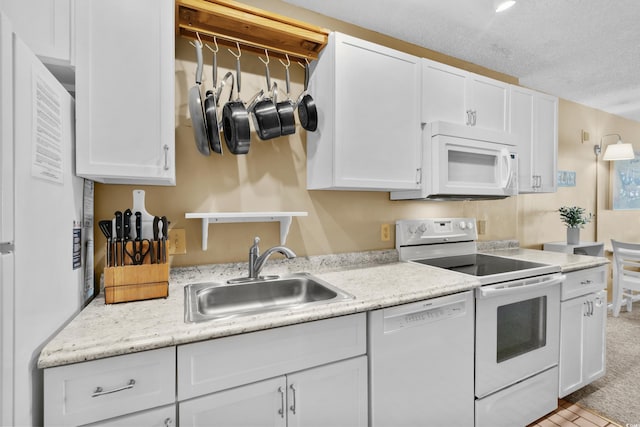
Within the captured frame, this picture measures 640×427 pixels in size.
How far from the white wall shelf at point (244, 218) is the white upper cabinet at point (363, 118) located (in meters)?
0.27

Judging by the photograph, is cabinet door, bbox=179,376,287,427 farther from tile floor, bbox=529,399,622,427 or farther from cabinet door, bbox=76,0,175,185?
tile floor, bbox=529,399,622,427

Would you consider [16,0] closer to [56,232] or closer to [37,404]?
[56,232]

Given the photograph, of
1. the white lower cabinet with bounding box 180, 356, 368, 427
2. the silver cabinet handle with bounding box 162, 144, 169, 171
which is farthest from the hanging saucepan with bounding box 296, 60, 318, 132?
the white lower cabinet with bounding box 180, 356, 368, 427

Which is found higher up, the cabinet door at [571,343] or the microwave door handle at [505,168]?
the microwave door handle at [505,168]

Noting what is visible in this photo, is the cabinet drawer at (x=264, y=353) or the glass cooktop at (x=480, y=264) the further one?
A: the glass cooktop at (x=480, y=264)

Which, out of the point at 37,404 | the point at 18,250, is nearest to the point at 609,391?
the point at 37,404

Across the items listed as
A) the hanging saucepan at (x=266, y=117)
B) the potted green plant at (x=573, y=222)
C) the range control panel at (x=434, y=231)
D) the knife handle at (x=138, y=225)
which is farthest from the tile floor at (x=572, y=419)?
→ the knife handle at (x=138, y=225)

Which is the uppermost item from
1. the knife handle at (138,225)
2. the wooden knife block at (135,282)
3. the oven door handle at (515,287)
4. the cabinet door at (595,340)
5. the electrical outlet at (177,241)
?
the knife handle at (138,225)

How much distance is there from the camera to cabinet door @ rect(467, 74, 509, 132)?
2.11m

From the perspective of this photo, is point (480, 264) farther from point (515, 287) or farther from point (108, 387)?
point (108, 387)

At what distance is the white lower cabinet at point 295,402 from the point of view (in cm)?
102

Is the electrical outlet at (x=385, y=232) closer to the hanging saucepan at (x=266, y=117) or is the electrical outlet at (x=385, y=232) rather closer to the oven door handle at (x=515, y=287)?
the oven door handle at (x=515, y=287)

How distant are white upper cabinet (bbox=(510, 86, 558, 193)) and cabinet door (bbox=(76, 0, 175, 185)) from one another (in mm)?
2269
